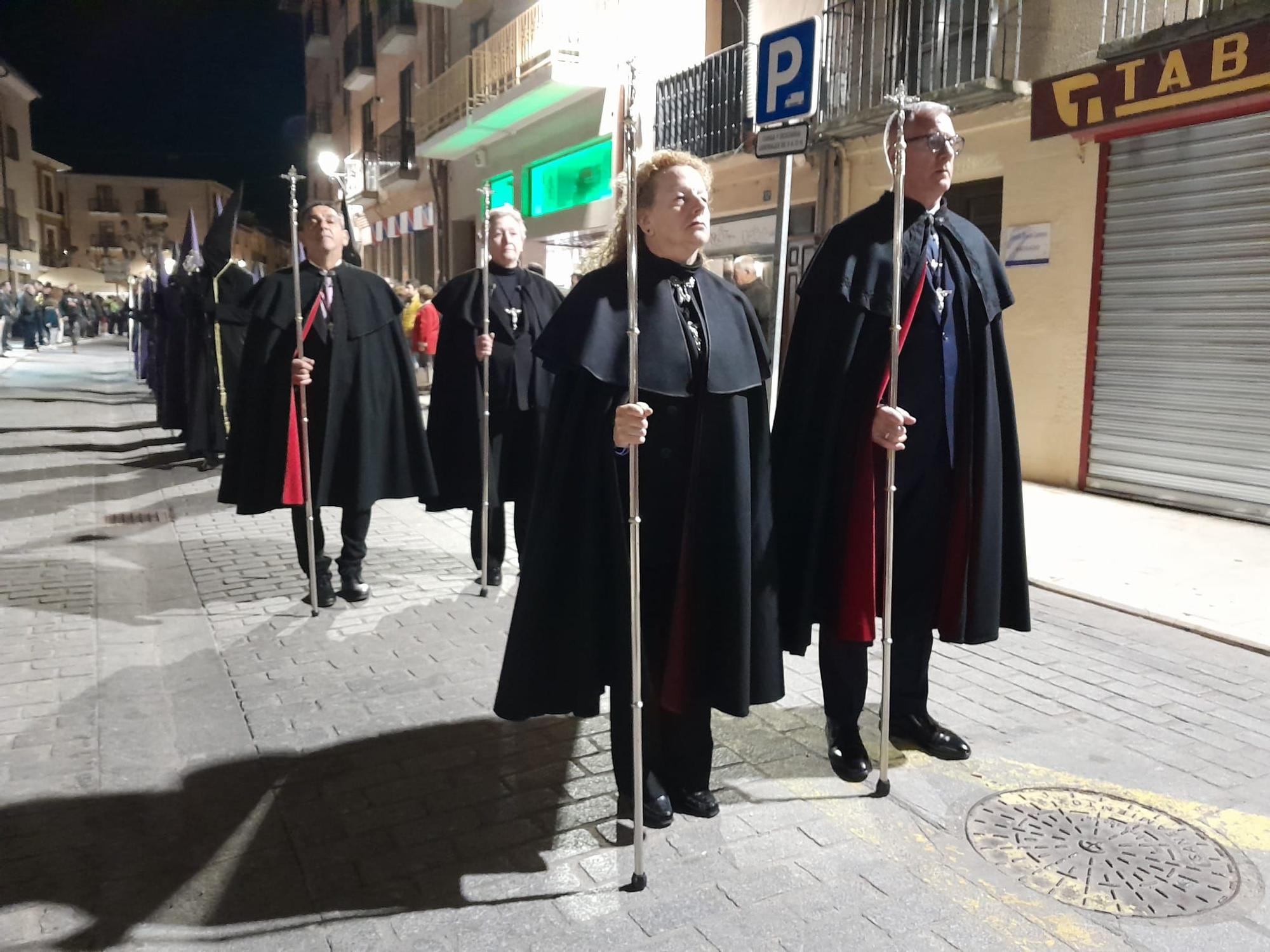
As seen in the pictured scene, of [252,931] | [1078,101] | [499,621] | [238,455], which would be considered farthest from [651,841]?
[1078,101]

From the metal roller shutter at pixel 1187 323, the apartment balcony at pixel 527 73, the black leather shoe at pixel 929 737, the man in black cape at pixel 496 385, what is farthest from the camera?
the apartment balcony at pixel 527 73

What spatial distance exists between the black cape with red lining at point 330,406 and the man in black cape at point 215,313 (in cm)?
263

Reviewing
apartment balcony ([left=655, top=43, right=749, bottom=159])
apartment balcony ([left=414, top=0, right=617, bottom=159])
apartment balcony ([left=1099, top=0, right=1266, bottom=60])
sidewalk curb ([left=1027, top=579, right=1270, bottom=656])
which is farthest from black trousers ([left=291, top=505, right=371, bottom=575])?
apartment balcony ([left=414, top=0, right=617, bottom=159])

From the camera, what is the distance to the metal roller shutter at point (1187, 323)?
27.0 ft

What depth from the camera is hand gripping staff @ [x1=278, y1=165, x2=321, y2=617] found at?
18.0 ft

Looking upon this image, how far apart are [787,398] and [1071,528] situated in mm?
5261

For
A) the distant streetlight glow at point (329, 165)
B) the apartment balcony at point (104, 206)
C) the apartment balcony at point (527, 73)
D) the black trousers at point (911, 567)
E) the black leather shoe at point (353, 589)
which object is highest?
the apartment balcony at point (104, 206)

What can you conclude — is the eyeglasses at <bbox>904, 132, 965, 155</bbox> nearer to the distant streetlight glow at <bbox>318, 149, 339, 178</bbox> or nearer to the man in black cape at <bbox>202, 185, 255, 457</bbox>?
the distant streetlight glow at <bbox>318, 149, 339, 178</bbox>

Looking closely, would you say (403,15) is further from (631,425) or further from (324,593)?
(631,425)

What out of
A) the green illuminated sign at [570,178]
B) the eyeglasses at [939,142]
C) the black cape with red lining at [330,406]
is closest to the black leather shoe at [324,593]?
the black cape with red lining at [330,406]

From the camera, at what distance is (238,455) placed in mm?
5812

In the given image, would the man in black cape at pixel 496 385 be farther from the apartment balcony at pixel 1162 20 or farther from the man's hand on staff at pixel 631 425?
the apartment balcony at pixel 1162 20

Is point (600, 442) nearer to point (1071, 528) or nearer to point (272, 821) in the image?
point (272, 821)

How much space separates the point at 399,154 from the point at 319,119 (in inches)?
514
